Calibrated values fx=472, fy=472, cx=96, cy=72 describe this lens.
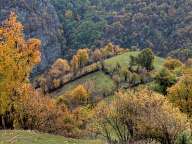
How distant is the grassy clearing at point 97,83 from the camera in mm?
162175

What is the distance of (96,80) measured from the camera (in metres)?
174

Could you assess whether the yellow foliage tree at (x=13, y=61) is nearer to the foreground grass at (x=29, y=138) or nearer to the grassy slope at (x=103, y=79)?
the foreground grass at (x=29, y=138)

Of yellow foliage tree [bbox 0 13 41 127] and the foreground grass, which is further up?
yellow foliage tree [bbox 0 13 41 127]

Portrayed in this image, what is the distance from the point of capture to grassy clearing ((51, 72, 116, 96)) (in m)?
162

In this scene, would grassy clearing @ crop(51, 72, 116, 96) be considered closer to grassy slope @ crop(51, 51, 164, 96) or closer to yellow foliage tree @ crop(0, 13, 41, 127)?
grassy slope @ crop(51, 51, 164, 96)

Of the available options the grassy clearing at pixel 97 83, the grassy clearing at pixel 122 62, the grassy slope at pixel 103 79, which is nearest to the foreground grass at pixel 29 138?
the grassy clearing at pixel 97 83

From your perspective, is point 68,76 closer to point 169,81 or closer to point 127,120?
point 169,81

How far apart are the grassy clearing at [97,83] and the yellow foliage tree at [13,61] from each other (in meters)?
98.4

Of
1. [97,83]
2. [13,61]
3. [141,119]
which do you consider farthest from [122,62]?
[141,119]

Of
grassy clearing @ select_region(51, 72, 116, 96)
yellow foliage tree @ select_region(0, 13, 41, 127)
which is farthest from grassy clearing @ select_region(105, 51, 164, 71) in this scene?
yellow foliage tree @ select_region(0, 13, 41, 127)

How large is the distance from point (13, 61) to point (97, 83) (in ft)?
376

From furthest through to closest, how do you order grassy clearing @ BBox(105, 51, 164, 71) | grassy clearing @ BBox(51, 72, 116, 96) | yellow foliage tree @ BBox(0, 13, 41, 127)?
grassy clearing @ BBox(105, 51, 164, 71), grassy clearing @ BBox(51, 72, 116, 96), yellow foliage tree @ BBox(0, 13, 41, 127)

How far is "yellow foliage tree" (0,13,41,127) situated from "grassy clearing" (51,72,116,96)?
9840 cm

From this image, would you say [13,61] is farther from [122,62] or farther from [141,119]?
[122,62]
